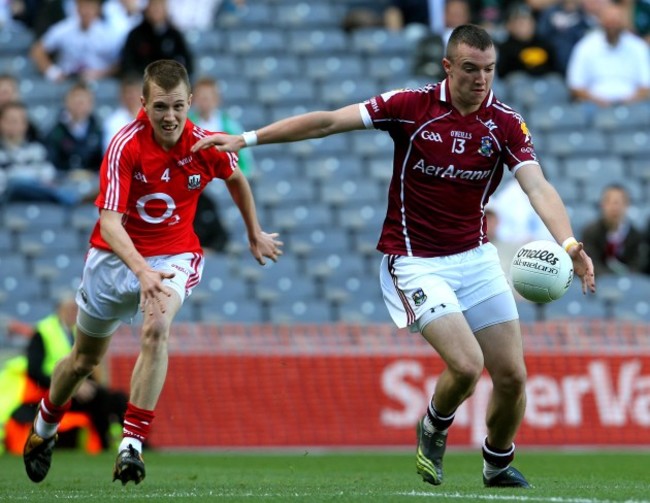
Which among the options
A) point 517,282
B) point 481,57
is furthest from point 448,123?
point 517,282

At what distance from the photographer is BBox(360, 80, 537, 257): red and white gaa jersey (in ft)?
27.2

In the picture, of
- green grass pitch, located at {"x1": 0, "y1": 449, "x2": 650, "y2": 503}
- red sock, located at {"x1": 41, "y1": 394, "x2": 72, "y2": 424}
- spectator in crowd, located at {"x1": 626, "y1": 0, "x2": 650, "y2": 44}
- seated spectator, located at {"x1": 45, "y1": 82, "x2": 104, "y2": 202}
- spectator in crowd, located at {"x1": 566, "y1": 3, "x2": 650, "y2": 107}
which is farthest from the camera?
spectator in crowd, located at {"x1": 626, "y1": 0, "x2": 650, "y2": 44}

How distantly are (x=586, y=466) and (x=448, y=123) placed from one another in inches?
165

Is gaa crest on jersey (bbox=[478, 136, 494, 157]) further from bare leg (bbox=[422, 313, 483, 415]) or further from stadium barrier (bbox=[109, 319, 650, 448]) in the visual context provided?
stadium barrier (bbox=[109, 319, 650, 448])

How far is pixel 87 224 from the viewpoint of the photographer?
15641mm

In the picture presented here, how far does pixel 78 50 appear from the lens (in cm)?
1753

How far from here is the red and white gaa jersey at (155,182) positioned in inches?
334

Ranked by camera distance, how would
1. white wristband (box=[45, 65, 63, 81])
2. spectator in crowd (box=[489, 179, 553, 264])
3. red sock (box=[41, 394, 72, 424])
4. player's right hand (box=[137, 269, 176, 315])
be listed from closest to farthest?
player's right hand (box=[137, 269, 176, 315]) → red sock (box=[41, 394, 72, 424]) → spectator in crowd (box=[489, 179, 553, 264]) → white wristband (box=[45, 65, 63, 81])

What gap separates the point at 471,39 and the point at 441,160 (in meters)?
0.70

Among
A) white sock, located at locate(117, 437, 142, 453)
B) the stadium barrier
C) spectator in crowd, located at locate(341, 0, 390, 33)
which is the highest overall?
white sock, located at locate(117, 437, 142, 453)

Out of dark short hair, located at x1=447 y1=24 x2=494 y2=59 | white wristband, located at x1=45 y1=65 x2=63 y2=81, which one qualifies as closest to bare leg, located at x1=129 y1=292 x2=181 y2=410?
dark short hair, located at x1=447 y1=24 x2=494 y2=59

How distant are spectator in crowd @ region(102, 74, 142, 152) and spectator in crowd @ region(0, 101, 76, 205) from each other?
2.40 feet

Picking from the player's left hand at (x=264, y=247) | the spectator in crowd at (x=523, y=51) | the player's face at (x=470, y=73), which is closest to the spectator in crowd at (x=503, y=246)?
the spectator in crowd at (x=523, y=51)

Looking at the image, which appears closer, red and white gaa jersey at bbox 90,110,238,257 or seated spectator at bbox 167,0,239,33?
red and white gaa jersey at bbox 90,110,238,257
